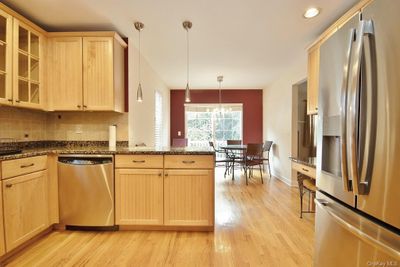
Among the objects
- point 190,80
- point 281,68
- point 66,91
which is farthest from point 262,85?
point 66,91

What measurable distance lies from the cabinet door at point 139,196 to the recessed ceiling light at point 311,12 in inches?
90.6

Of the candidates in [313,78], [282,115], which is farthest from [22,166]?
[282,115]

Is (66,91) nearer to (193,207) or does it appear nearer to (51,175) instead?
(51,175)

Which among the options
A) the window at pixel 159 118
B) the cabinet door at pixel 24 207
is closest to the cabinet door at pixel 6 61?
the cabinet door at pixel 24 207

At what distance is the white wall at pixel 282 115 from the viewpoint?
4255 millimetres

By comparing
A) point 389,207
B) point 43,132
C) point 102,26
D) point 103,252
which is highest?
point 102,26

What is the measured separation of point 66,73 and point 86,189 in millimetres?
1459

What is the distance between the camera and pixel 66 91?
8.91ft

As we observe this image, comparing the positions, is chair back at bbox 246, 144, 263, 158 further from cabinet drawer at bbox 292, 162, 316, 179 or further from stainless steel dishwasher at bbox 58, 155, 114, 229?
stainless steel dishwasher at bbox 58, 155, 114, 229

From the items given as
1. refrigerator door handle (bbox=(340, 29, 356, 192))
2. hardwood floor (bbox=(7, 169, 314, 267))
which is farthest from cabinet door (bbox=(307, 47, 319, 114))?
refrigerator door handle (bbox=(340, 29, 356, 192))

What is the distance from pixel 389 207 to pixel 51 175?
276 centimetres

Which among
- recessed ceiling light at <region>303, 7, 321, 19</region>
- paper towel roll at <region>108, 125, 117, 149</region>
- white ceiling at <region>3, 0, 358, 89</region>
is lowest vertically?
paper towel roll at <region>108, 125, 117, 149</region>

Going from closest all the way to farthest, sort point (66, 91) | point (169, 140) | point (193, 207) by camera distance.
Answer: point (193, 207) → point (66, 91) → point (169, 140)

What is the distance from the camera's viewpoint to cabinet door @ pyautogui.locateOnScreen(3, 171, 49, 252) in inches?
72.9
